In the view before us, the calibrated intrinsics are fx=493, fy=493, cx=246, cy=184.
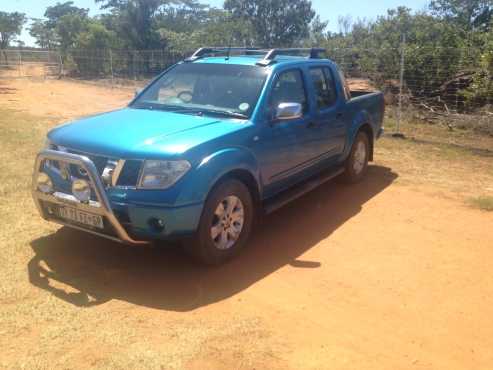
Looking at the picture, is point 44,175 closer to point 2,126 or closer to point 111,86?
point 2,126

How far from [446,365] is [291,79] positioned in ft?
10.5

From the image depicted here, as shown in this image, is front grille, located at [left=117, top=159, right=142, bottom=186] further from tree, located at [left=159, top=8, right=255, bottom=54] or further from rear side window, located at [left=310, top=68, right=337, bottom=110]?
tree, located at [left=159, top=8, right=255, bottom=54]

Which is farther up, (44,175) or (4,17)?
(4,17)

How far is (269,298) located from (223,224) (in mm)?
768

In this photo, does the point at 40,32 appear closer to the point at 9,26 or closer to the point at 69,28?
the point at 9,26

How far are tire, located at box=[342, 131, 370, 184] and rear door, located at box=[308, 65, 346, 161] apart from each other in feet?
1.52

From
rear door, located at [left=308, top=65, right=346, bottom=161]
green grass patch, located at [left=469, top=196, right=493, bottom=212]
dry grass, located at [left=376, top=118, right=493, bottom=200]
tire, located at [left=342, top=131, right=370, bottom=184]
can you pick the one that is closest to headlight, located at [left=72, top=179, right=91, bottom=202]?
rear door, located at [left=308, top=65, right=346, bottom=161]

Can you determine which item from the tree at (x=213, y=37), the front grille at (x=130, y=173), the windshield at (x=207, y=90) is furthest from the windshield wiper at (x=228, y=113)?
the tree at (x=213, y=37)

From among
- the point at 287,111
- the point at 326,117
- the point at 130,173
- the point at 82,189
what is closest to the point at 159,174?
the point at 130,173

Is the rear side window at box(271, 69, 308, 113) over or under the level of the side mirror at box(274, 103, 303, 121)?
over

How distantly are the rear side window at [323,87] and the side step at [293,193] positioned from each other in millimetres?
821

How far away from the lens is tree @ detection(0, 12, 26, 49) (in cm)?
4712

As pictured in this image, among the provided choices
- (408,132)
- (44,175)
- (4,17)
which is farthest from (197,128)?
(4,17)

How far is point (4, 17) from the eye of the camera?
47.5 meters
